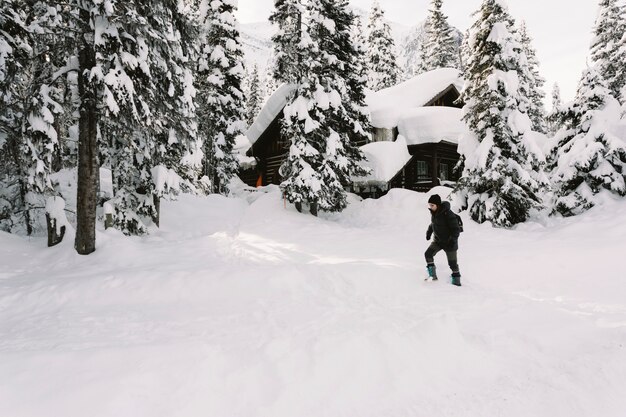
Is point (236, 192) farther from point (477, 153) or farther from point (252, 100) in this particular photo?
point (252, 100)

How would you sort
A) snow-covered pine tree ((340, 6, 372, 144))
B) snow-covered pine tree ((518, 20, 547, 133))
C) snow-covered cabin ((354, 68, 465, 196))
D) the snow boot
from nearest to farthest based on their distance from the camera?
the snow boot < snow-covered pine tree ((340, 6, 372, 144)) < snow-covered cabin ((354, 68, 465, 196)) < snow-covered pine tree ((518, 20, 547, 133))

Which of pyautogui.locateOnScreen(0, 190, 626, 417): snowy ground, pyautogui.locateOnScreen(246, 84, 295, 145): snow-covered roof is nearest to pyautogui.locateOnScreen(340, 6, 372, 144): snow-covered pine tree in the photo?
pyautogui.locateOnScreen(246, 84, 295, 145): snow-covered roof

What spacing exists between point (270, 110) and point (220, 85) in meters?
3.40

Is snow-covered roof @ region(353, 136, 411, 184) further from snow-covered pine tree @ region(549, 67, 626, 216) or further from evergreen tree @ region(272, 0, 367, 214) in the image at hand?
snow-covered pine tree @ region(549, 67, 626, 216)

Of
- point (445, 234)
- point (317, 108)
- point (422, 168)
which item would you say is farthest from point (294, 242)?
point (422, 168)

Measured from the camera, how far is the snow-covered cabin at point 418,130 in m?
20.6

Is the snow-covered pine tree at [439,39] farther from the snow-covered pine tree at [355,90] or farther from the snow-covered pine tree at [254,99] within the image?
the snow-covered pine tree at [355,90]

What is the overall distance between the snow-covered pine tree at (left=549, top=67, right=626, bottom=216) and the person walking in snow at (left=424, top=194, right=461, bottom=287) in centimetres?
940

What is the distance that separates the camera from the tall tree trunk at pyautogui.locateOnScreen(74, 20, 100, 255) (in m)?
9.30

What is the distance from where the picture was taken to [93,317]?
5.77 m

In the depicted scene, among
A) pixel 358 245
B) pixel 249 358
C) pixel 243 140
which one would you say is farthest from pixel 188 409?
pixel 243 140

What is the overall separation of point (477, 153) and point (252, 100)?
3999 cm

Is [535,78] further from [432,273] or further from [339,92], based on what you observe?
[432,273]

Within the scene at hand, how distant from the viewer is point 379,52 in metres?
37.0
